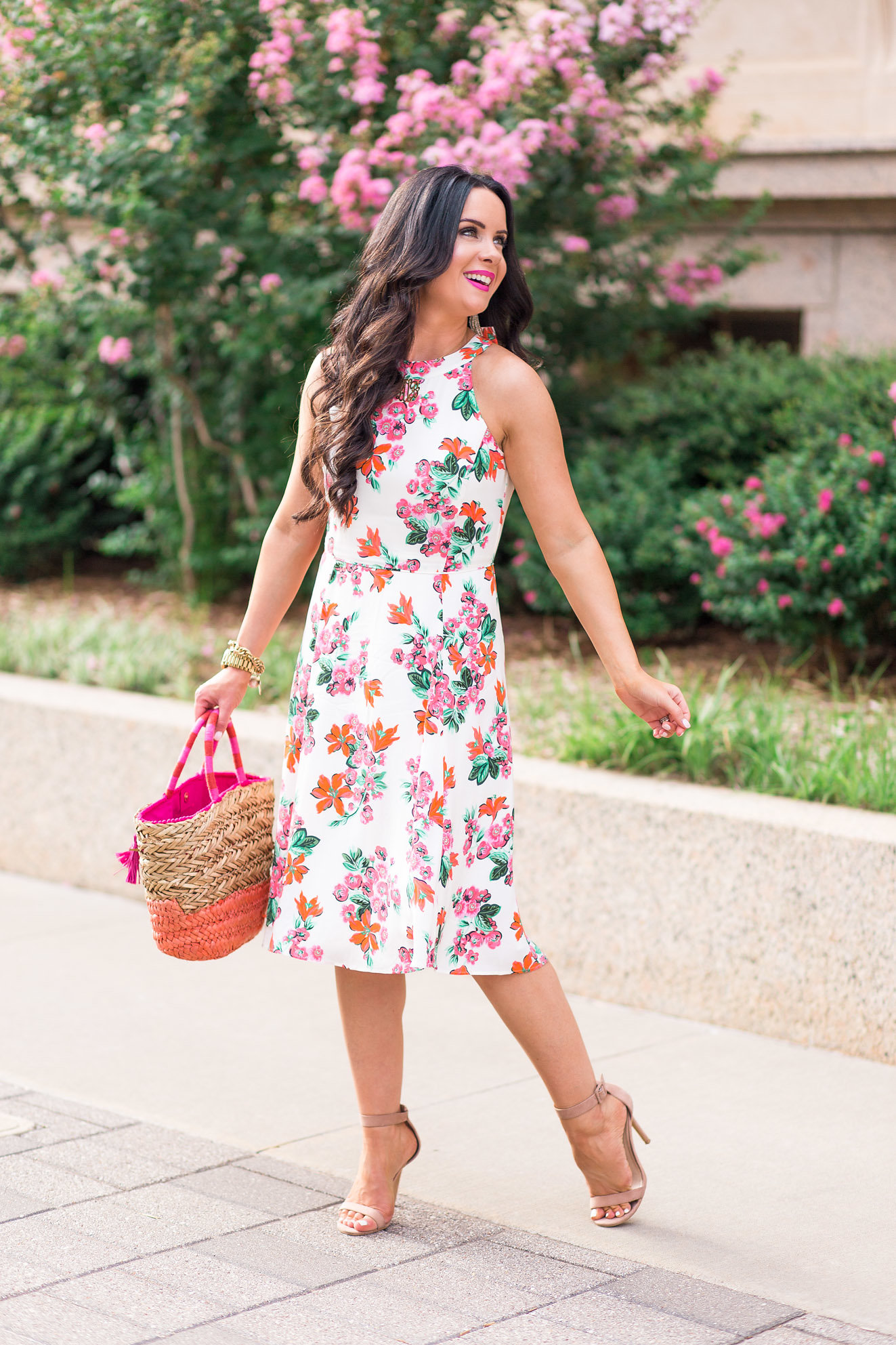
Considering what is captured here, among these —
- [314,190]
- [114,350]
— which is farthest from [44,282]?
[314,190]

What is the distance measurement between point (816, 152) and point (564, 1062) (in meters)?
5.65

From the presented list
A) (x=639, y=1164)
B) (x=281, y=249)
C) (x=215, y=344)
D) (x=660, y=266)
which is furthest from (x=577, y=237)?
(x=639, y=1164)

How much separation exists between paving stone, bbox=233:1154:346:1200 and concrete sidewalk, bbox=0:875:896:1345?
0.07ft

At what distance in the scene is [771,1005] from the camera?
164 inches

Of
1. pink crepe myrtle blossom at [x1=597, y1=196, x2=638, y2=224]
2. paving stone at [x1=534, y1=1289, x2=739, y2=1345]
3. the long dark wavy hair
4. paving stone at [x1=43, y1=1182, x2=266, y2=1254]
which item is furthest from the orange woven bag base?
pink crepe myrtle blossom at [x1=597, y1=196, x2=638, y2=224]

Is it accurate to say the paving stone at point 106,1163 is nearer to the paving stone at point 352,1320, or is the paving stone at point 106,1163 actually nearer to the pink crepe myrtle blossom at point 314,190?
the paving stone at point 352,1320

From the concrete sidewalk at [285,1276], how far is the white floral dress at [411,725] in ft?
1.75

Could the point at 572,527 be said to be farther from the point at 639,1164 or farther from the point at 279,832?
the point at 639,1164

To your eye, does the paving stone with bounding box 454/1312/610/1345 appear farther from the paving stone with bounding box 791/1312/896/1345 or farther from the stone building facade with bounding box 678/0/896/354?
the stone building facade with bounding box 678/0/896/354

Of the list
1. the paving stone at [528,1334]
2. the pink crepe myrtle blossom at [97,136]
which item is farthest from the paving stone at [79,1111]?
the pink crepe myrtle blossom at [97,136]

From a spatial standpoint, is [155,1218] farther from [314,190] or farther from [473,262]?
[314,190]

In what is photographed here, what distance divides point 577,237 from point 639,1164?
14.2ft

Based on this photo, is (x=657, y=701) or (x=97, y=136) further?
(x=97, y=136)

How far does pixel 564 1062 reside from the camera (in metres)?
2.99
